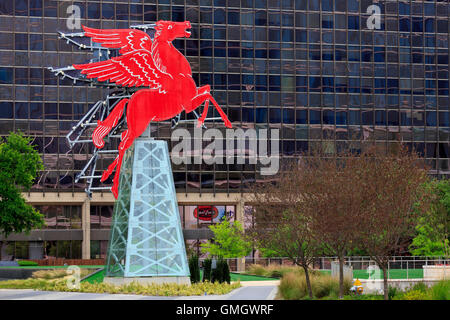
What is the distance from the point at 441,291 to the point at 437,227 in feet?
83.4

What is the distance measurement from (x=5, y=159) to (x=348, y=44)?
39.1 m

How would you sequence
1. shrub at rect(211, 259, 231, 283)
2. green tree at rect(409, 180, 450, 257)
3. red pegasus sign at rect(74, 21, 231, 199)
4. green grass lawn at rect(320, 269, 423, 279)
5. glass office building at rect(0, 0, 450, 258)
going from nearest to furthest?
red pegasus sign at rect(74, 21, 231, 199) < shrub at rect(211, 259, 231, 283) < green grass lawn at rect(320, 269, 423, 279) < green tree at rect(409, 180, 450, 257) < glass office building at rect(0, 0, 450, 258)

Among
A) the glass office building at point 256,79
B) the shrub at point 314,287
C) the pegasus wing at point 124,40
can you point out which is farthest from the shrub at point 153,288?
the glass office building at point 256,79

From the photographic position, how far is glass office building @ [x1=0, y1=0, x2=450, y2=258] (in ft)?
230

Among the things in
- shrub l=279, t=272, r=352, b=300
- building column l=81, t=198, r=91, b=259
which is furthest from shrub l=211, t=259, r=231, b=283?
building column l=81, t=198, r=91, b=259

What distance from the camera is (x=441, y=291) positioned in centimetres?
2588

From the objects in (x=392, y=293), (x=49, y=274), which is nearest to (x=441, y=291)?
(x=392, y=293)

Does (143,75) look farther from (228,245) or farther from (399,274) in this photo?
(228,245)

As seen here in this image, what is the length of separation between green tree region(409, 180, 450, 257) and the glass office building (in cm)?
1588

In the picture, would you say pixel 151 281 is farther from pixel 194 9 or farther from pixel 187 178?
pixel 194 9

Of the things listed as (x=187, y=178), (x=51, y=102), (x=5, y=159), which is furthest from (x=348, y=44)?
(x=5, y=159)

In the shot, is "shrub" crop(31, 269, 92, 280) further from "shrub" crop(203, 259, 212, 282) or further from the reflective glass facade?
the reflective glass facade

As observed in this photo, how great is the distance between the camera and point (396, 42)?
249ft

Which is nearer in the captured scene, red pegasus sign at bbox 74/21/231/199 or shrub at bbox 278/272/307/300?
shrub at bbox 278/272/307/300
